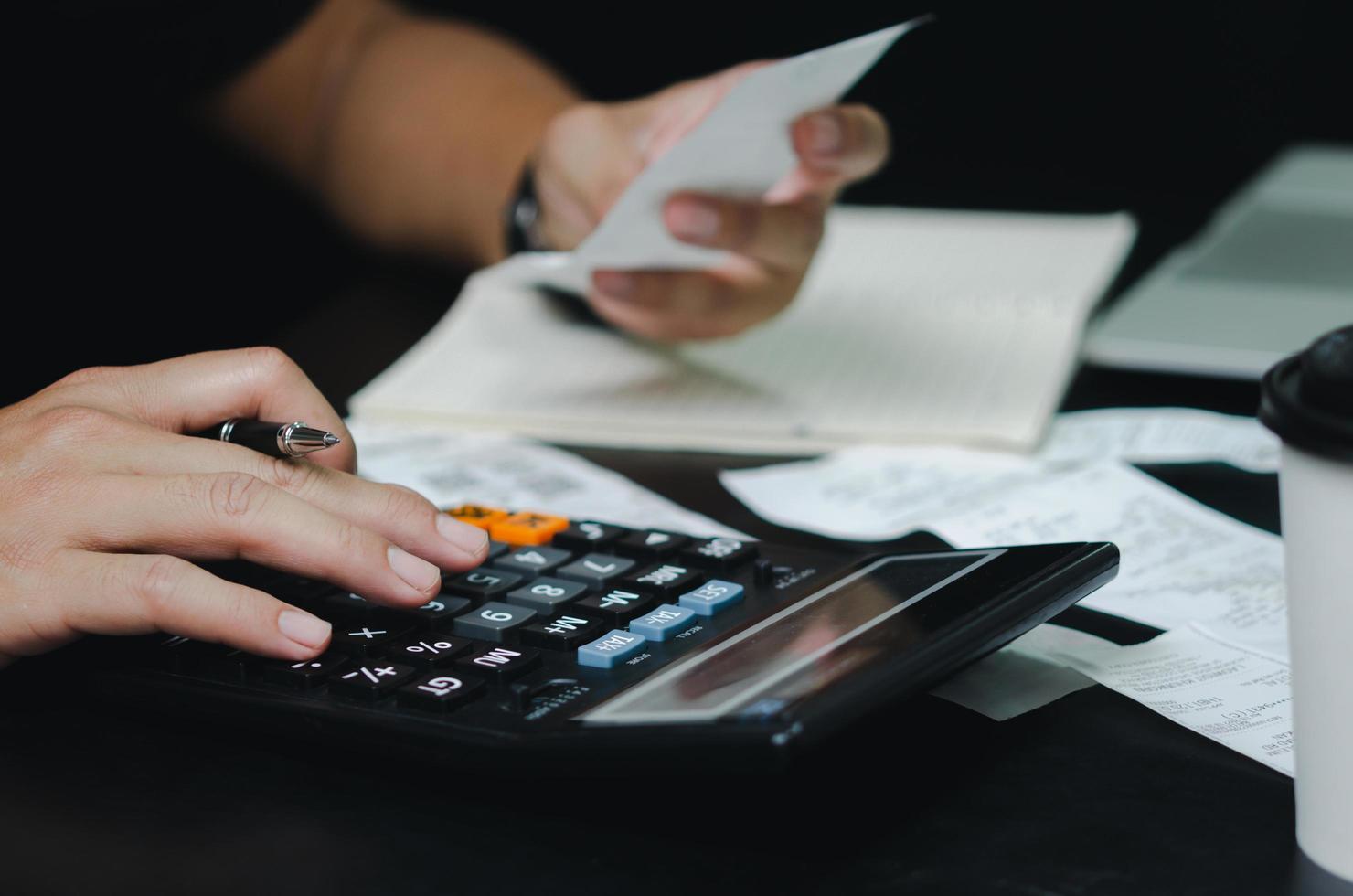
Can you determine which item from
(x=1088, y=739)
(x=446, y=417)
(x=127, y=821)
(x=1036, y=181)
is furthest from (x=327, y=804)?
(x=1036, y=181)

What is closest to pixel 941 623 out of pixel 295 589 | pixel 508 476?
pixel 295 589

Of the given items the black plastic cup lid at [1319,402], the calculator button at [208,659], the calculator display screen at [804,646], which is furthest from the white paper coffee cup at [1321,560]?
the calculator button at [208,659]

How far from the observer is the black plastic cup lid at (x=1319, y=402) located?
31 centimetres

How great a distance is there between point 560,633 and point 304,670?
83mm

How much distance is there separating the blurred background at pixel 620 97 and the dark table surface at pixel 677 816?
486mm

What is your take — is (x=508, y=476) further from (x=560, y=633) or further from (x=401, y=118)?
(x=401, y=118)

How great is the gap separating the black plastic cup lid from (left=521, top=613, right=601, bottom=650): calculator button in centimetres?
23

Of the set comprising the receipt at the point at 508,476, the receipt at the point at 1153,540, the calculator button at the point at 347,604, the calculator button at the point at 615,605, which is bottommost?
the receipt at the point at 1153,540

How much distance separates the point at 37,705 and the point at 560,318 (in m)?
0.58

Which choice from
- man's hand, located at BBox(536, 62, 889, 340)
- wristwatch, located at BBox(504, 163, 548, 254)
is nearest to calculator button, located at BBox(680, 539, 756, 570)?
man's hand, located at BBox(536, 62, 889, 340)

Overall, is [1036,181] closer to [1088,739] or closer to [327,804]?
[1088,739]

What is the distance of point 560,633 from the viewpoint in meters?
0.47

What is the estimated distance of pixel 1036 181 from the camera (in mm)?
1581

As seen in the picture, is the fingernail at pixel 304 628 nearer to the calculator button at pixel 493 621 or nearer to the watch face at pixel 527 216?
the calculator button at pixel 493 621
